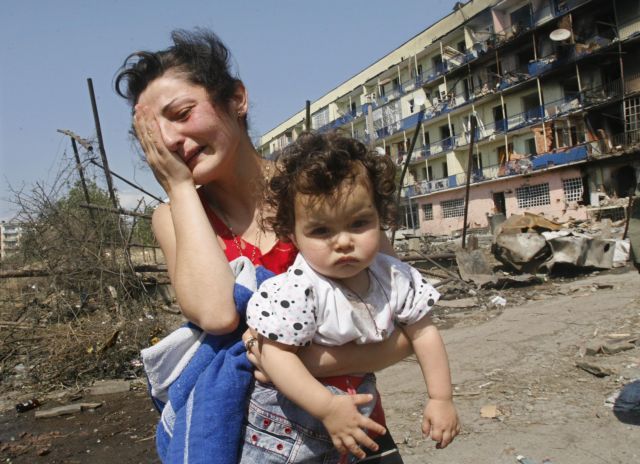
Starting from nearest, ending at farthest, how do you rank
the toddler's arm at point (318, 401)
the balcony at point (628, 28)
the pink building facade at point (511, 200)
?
1. the toddler's arm at point (318, 401)
2. the balcony at point (628, 28)
3. the pink building facade at point (511, 200)

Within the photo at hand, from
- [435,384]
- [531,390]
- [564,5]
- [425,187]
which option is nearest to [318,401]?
[435,384]

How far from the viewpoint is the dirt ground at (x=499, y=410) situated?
3158 millimetres

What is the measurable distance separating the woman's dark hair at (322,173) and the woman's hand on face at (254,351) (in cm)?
32

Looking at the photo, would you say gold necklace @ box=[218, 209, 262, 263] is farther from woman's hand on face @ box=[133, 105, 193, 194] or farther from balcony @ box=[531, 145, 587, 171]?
balcony @ box=[531, 145, 587, 171]

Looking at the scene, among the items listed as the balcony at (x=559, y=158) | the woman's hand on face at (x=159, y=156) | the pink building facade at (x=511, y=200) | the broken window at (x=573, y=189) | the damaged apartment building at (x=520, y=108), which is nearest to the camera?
the woman's hand on face at (x=159, y=156)

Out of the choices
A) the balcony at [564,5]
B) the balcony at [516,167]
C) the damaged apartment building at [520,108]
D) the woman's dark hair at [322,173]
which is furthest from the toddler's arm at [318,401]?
the balcony at [564,5]

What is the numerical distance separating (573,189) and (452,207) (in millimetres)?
9147

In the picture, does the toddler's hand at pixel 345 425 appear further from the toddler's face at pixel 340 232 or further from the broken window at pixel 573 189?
the broken window at pixel 573 189

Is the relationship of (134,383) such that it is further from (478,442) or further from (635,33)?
(635,33)

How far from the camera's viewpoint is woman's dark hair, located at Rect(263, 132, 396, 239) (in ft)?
4.14

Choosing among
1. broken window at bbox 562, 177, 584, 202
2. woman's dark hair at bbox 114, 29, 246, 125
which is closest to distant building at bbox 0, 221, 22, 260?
woman's dark hair at bbox 114, 29, 246, 125

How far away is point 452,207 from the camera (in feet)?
112

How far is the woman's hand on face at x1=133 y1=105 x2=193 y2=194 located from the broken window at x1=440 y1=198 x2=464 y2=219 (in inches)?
1308

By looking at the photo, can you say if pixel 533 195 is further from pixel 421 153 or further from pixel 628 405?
pixel 628 405
